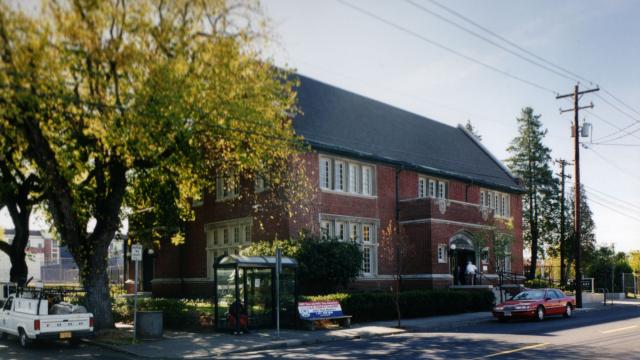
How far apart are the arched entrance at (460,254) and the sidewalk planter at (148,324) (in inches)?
753

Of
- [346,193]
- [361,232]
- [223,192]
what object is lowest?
[361,232]

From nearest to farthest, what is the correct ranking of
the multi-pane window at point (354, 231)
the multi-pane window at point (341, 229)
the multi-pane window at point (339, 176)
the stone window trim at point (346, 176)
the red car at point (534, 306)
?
the red car at point (534, 306) < the stone window trim at point (346, 176) < the multi-pane window at point (341, 229) < the multi-pane window at point (339, 176) < the multi-pane window at point (354, 231)

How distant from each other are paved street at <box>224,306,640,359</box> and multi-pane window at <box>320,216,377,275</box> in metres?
9.40

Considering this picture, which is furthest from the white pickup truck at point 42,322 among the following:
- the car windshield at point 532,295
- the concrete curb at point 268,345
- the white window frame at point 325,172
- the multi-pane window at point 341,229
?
the car windshield at point 532,295

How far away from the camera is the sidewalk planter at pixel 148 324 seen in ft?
66.0

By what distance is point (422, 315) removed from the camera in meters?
28.7

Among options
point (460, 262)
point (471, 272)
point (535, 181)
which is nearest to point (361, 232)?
point (471, 272)

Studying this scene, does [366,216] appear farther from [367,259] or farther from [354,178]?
[367,259]

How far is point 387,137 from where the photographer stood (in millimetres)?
37562

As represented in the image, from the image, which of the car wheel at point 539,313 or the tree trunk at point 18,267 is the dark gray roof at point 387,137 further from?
the tree trunk at point 18,267

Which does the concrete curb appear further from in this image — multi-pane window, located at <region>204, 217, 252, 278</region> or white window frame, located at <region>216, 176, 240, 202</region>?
white window frame, located at <region>216, 176, 240, 202</region>

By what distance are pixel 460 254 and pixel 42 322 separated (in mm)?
25213

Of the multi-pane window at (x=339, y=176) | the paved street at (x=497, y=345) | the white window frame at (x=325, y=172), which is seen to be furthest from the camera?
the multi-pane window at (x=339, y=176)

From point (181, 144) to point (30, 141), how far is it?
4.55 m
